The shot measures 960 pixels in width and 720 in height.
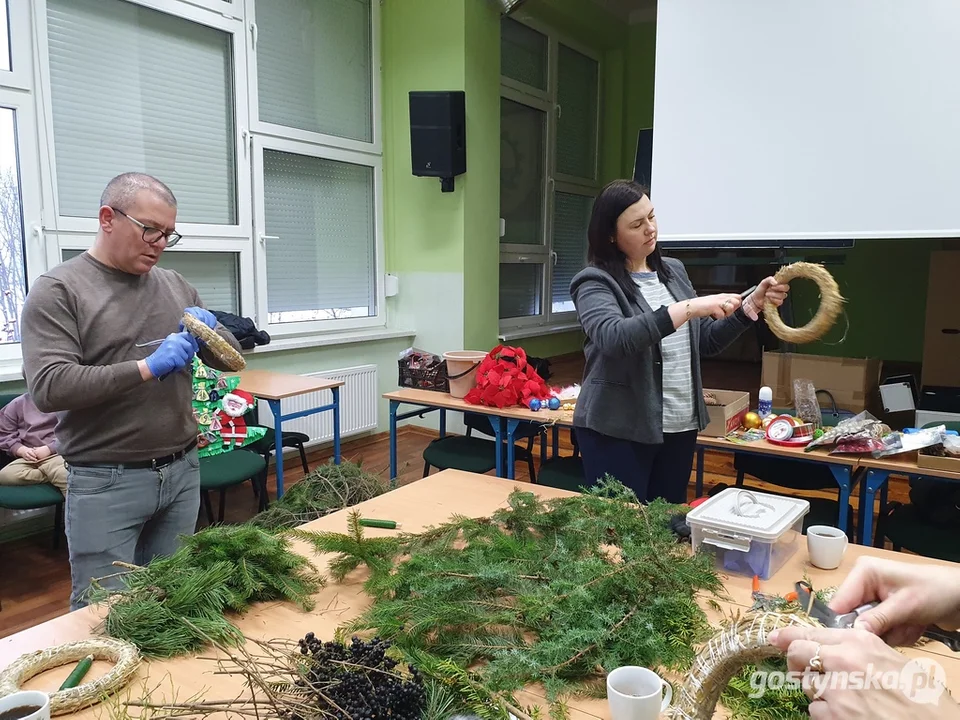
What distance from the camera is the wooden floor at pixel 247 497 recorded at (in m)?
2.82

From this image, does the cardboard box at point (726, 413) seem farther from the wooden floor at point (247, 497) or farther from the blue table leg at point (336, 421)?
the blue table leg at point (336, 421)

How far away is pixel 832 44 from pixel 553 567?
10.9ft

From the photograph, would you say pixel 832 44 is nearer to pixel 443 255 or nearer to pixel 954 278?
pixel 954 278

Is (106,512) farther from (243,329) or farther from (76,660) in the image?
(243,329)

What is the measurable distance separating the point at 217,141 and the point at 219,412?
205 cm

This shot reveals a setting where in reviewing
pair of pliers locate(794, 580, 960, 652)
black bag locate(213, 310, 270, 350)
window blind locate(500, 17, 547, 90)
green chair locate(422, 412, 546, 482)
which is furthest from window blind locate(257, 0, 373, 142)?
pair of pliers locate(794, 580, 960, 652)

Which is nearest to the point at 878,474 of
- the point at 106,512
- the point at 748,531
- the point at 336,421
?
the point at 748,531

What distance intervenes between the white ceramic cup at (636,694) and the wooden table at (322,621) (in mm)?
76

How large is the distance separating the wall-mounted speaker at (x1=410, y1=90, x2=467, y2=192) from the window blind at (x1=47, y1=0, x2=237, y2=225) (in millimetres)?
1334

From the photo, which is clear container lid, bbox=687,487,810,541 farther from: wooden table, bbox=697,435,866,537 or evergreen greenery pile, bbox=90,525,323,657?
wooden table, bbox=697,435,866,537

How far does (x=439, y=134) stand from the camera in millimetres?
4992

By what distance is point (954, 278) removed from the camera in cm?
460

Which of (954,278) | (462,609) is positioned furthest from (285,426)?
(954,278)

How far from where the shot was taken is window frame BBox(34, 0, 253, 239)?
348 cm
